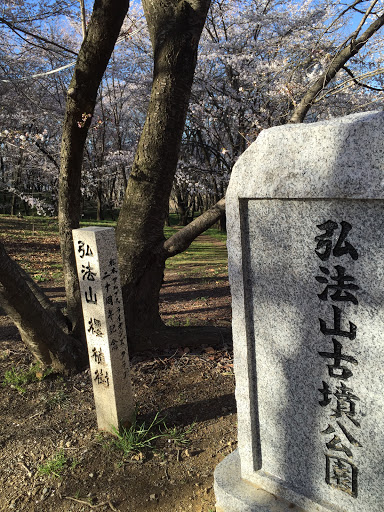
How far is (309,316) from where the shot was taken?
2146 mm

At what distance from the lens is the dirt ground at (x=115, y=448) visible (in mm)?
2830

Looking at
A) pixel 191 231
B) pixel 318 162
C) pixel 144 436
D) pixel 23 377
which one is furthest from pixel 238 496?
pixel 191 231

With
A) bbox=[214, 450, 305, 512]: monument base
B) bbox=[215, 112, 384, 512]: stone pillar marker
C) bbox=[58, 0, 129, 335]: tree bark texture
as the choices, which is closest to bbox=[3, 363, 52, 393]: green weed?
bbox=[58, 0, 129, 335]: tree bark texture

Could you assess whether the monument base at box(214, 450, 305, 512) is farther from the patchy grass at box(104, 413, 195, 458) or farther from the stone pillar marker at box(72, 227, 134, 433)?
the stone pillar marker at box(72, 227, 134, 433)

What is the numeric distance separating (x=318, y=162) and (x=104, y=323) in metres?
2.11

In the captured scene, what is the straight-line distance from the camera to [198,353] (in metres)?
4.87

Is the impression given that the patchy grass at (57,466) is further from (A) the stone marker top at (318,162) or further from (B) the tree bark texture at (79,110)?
(A) the stone marker top at (318,162)

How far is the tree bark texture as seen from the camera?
13.4 ft

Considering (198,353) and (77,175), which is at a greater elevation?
(77,175)

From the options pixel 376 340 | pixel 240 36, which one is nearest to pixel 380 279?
pixel 376 340

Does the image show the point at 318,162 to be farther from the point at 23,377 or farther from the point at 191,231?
the point at 23,377

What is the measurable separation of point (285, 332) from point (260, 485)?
43.9 inches

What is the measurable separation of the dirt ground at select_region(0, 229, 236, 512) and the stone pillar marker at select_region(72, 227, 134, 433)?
0.29 metres

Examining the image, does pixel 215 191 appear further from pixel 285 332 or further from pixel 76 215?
pixel 285 332
